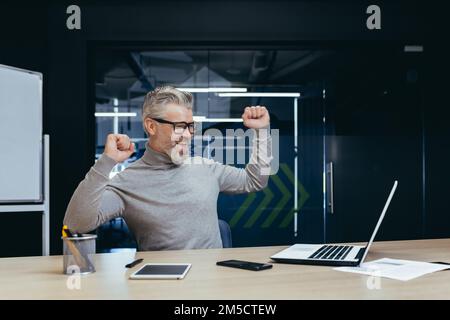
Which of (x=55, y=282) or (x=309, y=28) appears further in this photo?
(x=309, y=28)

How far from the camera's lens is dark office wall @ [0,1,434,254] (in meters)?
3.62

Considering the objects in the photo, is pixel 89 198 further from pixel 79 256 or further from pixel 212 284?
pixel 212 284

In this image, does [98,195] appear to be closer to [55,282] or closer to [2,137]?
[55,282]

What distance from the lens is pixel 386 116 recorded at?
4.20 meters

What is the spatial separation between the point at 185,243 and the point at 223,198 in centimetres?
269

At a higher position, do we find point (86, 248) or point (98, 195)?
point (98, 195)

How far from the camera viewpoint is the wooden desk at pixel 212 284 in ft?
3.20

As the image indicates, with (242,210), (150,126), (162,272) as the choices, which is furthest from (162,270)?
(242,210)

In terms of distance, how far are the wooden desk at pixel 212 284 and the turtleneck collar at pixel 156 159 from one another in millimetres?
562

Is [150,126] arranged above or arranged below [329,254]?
above

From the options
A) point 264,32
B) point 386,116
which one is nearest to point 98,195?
point 264,32

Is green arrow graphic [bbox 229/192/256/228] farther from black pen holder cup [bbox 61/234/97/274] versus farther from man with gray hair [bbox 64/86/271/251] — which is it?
black pen holder cup [bbox 61/234/97/274]

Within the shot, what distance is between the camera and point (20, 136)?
3.05m

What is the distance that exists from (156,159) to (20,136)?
5.24ft
